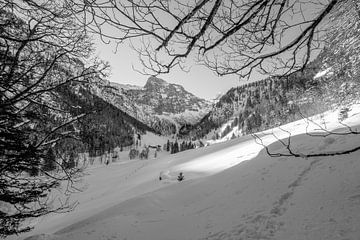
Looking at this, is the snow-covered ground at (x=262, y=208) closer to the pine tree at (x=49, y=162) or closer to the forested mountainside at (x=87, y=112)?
the forested mountainside at (x=87, y=112)

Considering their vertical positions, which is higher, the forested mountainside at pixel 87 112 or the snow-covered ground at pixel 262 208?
the forested mountainside at pixel 87 112

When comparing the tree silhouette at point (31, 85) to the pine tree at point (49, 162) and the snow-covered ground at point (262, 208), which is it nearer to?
the pine tree at point (49, 162)

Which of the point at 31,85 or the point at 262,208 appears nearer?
the point at 31,85

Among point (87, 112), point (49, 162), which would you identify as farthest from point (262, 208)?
point (49, 162)

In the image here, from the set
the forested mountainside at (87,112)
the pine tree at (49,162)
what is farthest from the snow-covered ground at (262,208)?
the pine tree at (49,162)

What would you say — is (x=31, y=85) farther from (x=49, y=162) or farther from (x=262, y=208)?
(x=262, y=208)

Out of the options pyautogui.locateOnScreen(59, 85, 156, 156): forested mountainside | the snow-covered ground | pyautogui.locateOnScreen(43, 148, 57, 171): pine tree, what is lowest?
the snow-covered ground

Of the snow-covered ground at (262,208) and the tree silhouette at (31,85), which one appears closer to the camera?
the tree silhouette at (31,85)

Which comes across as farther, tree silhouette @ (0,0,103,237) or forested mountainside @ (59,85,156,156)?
forested mountainside @ (59,85,156,156)

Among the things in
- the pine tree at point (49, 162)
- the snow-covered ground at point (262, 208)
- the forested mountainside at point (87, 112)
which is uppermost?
the forested mountainside at point (87, 112)

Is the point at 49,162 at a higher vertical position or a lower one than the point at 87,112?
lower

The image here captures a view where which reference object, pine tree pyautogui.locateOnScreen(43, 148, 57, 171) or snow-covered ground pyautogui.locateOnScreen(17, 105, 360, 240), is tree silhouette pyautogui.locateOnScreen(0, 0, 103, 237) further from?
snow-covered ground pyautogui.locateOnScreen(17, 105, 360, 240)

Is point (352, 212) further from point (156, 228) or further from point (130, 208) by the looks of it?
point (130, 208)

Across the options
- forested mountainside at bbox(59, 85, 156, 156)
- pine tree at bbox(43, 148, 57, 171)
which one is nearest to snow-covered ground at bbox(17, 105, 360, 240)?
forested mountainside at bbox(59, 85, 156, 156)
